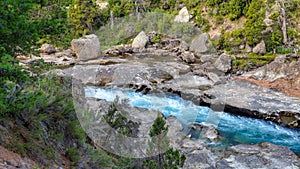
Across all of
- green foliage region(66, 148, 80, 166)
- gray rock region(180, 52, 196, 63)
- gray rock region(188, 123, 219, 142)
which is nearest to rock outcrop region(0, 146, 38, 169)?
green foliage region(66, 148, 80, 166)

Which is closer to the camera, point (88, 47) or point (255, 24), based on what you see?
point (88, 47)

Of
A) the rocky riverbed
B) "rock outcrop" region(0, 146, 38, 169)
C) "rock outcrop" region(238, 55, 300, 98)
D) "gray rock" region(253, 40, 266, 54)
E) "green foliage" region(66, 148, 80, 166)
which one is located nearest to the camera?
"rock outcrop" region(0, 146, 38, 169)

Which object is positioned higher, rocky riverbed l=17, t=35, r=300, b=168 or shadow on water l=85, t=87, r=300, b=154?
rocky riverbed l=17, t=35, r=300, b=168

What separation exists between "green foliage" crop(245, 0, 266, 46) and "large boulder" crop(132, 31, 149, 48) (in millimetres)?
10318

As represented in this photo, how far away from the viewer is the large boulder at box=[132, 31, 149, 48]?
29.6 metres

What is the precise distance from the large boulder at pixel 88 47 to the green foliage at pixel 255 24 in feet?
49.0

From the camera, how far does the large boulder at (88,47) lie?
25277 millimetres

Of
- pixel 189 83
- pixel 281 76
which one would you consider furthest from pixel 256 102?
pixel 281 76

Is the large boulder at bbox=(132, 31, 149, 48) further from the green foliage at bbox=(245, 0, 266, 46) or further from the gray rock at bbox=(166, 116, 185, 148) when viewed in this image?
the gray rock at bbox=(166, 116, 185, 148)

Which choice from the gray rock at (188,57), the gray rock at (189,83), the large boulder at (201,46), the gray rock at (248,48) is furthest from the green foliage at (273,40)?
the gray rock at (189,83)

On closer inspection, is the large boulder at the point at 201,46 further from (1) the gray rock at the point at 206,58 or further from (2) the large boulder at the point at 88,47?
(2) the large boulder at the point at 88,47

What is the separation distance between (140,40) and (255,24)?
11.7 metres

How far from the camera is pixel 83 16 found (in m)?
31.1

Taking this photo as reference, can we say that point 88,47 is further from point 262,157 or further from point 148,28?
point 262,157
